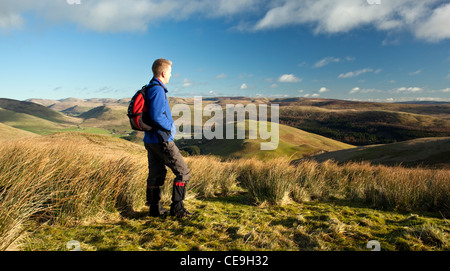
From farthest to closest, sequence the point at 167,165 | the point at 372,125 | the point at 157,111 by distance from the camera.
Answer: the point at 372,125
the point at 167,165
the point at 157,111

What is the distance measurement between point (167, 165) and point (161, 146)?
44 centimetres

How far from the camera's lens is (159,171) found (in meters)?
4.25

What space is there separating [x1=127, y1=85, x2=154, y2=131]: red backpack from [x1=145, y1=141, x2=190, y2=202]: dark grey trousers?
387 millimetres

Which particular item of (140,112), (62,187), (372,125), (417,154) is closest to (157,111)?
(140,112)

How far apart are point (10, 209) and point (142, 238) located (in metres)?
1.63

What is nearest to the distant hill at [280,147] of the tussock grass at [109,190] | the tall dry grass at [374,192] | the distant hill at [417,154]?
the distant hill at [417,154]

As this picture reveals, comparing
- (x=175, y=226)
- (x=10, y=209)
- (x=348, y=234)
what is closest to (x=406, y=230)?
(x=348, y=234)

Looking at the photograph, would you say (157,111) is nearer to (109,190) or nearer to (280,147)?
(109,190)

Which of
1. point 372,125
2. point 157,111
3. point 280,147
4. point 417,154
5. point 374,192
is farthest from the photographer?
point 372,125

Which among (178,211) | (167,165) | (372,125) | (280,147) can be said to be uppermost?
(372,125)

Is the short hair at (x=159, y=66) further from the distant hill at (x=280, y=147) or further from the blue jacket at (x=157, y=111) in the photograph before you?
the distant hill at (x=280, y=147)

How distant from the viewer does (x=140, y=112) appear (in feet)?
12.2
